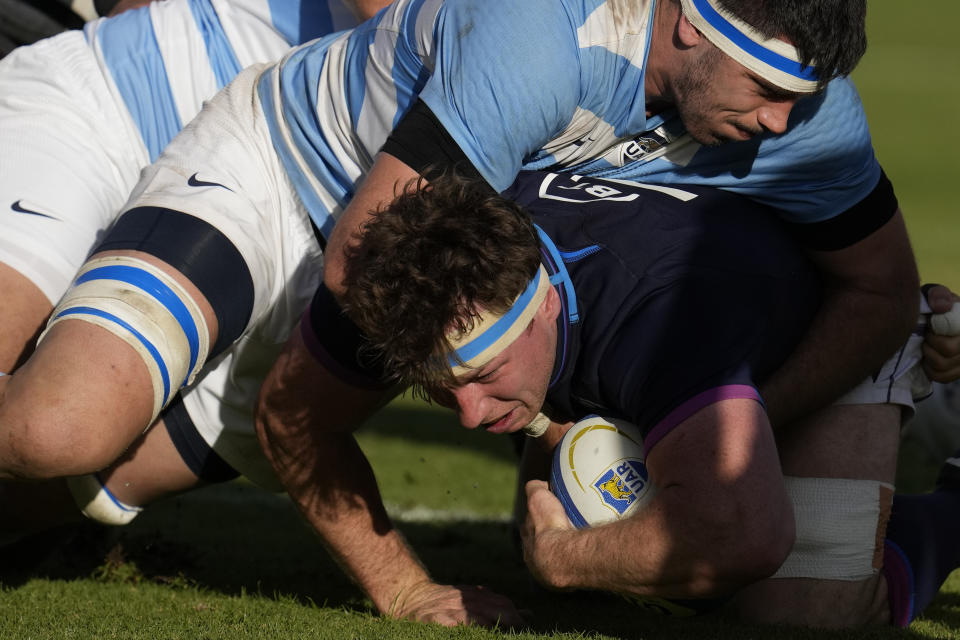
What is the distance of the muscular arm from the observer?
13.7 ft

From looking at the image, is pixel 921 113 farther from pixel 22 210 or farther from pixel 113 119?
pixel 22 210

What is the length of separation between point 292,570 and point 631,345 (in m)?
2.13

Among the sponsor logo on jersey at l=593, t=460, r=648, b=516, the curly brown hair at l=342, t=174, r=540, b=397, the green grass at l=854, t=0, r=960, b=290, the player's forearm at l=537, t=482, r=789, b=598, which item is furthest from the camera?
the green grass at l=854, t=0, r=960, b=290

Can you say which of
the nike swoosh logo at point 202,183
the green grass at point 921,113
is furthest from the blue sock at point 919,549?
the green grass at point 921,113

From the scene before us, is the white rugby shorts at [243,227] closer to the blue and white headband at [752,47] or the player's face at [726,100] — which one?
the player's face at [726,100]

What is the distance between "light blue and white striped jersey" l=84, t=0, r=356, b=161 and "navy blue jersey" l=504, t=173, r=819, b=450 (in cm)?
149

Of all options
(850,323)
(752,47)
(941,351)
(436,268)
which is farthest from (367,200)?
(941,351)

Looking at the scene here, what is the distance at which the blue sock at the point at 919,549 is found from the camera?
4.18 metres

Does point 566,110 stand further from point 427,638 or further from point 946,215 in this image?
point 946,215

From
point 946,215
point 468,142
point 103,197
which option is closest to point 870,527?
point 468,142

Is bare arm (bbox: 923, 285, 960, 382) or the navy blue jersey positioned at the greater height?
the navy blue jersey

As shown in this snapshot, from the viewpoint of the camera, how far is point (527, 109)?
3605mm

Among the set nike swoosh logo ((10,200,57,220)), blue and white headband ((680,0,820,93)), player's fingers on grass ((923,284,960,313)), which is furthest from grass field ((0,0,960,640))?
blue and white headband ((680,0,820,93))

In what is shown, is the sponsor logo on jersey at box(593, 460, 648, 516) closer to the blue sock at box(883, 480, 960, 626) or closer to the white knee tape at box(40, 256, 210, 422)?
the blue sock at box(883, 480, 960, 626)
